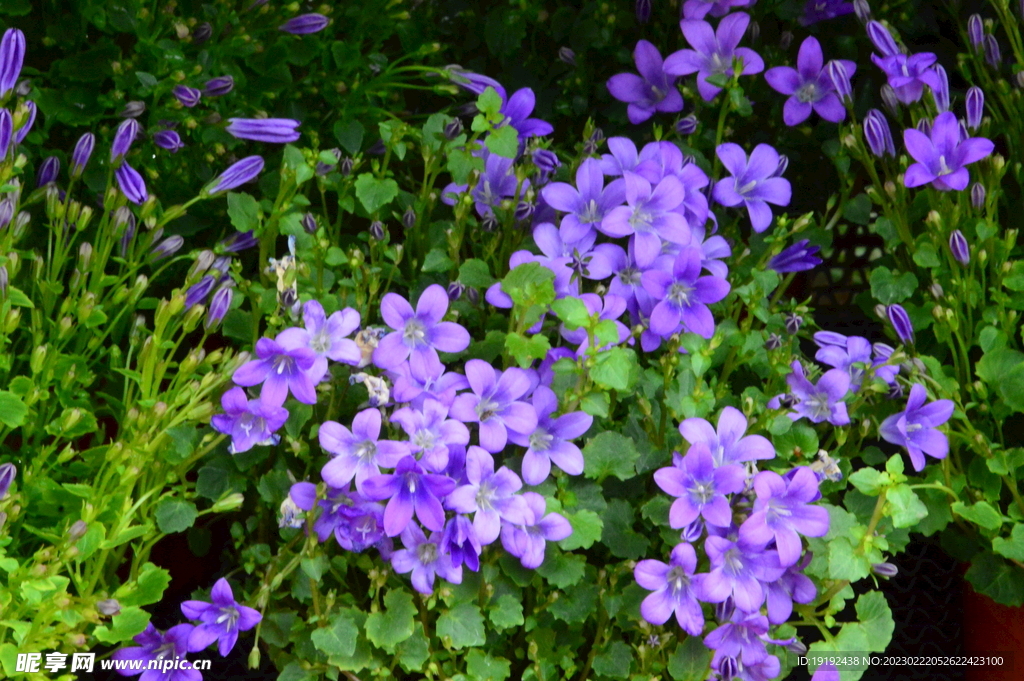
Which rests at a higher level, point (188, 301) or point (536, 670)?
point (188, 301)

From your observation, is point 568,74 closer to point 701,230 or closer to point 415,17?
point 415,17

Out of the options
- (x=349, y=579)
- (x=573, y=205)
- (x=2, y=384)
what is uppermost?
(x=573, y=205)

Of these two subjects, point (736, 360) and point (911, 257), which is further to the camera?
point (911, 257)

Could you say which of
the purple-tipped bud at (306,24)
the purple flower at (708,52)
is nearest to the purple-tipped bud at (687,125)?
the purple flower at (708,52)

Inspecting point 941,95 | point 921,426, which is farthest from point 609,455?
point 941,95

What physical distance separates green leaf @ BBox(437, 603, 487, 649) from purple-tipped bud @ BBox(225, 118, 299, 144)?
439 mm

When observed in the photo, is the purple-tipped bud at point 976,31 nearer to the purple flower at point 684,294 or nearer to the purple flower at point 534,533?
the purple flower at point 684,294

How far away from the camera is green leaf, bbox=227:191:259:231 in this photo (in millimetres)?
854

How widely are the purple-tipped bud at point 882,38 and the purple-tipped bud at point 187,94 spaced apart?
0.62 m

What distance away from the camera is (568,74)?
1118 millimetres

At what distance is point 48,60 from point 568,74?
0.55 m

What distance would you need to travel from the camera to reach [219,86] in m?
0.87

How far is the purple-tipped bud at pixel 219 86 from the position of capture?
87 cm

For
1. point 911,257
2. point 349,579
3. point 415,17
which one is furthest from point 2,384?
point 911,257
